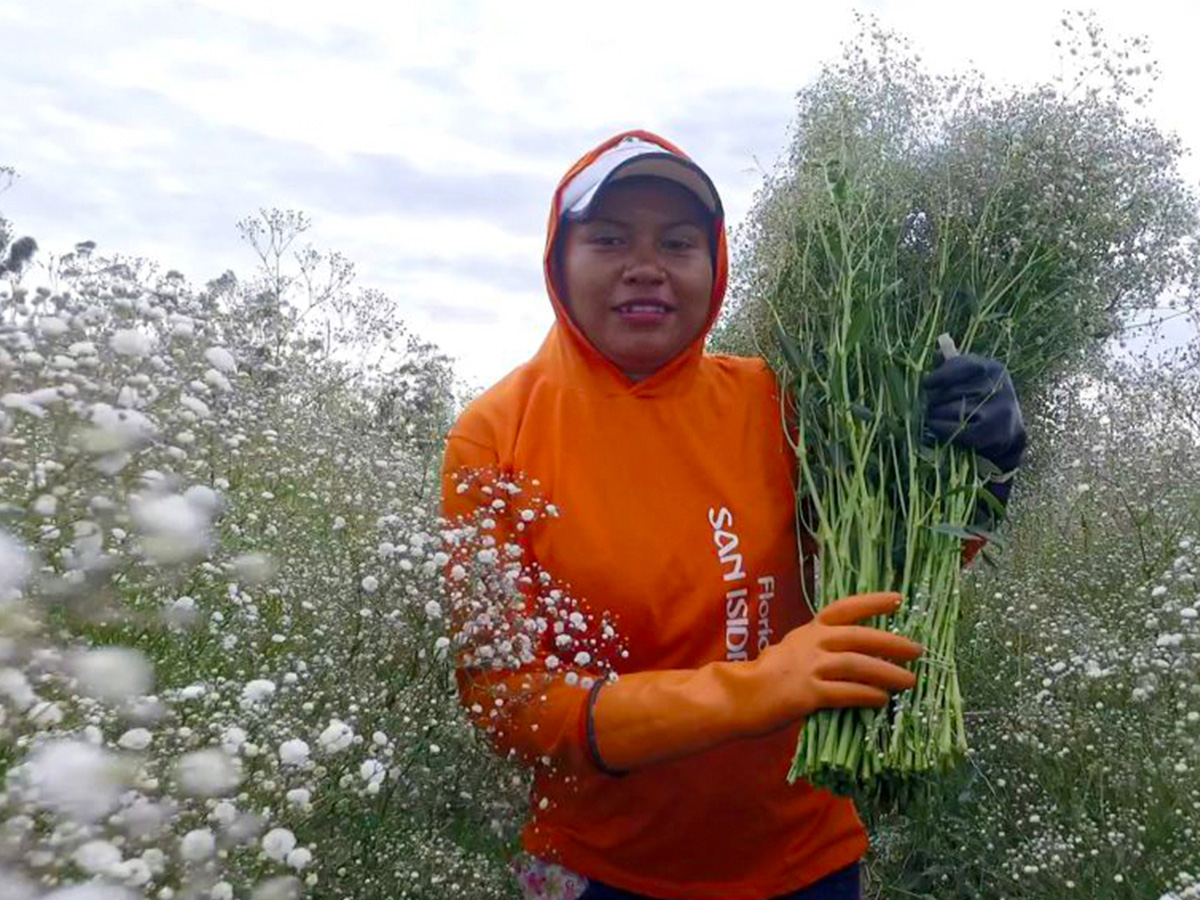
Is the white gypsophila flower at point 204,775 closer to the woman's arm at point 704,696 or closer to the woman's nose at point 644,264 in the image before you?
the woman's arm at point 704,696

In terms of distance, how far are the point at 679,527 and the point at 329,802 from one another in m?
0.82

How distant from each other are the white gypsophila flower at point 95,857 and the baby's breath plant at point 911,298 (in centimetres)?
128

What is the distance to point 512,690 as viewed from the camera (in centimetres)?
211

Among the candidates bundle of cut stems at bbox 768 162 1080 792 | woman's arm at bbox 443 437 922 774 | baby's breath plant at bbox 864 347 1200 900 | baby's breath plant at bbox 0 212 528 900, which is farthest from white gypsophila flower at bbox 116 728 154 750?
baby's breath plant at bbox 864 347 1200 900

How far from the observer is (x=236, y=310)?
6297 millimetres

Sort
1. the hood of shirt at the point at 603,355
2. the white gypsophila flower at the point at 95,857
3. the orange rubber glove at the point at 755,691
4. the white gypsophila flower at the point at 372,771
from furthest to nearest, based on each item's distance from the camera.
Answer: the hood of shirt at the point at 603,355 → the orange rubber glove at the point at 755,691 → the white gypsophila flower at the point at 372,771 → the white gypsophila flower at the point at 95,857

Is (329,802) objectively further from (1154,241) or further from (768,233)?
(1154,241)

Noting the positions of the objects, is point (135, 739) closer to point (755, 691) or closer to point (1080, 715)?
point (755, 691)

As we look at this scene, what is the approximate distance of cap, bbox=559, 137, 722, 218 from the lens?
87.0 inches

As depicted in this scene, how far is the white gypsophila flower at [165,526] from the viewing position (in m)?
1.21

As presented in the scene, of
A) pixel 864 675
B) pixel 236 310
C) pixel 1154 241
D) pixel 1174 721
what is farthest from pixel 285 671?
pixel 1154 241

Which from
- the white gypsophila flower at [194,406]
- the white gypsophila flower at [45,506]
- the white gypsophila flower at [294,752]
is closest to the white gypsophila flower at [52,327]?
the white gypsophila flower at [194,406]

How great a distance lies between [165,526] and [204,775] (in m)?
0.32

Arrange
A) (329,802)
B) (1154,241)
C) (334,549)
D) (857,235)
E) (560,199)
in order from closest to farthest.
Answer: (329,802)
(560,199)
(857,235)
(334,549)
(1154,241)
